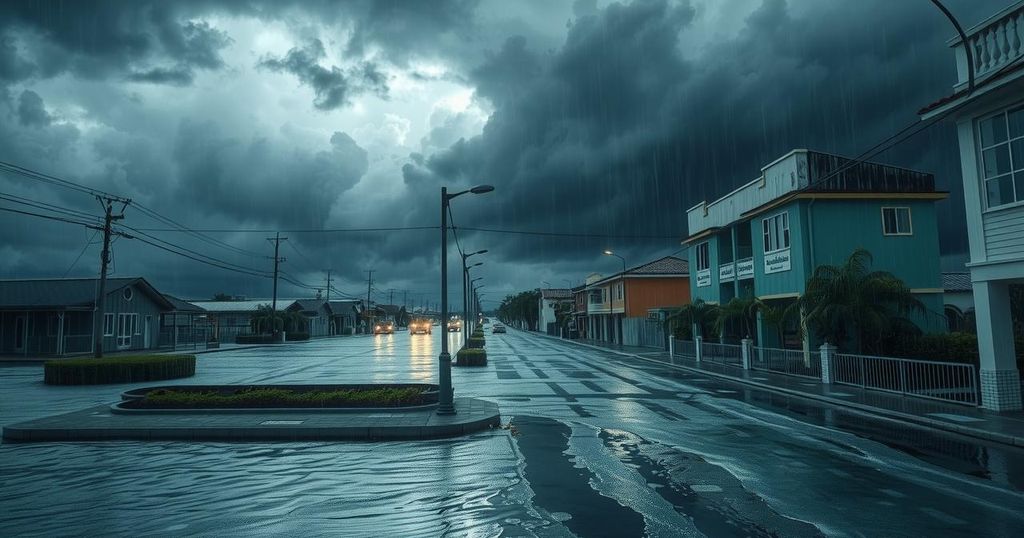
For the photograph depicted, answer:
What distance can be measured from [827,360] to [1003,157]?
8842 millimetres

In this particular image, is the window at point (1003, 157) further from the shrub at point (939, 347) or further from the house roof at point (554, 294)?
the house roof at point (554, 294)

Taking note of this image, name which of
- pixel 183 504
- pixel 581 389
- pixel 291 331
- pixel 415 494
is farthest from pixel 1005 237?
pixel 291 331

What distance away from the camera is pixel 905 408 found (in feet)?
51.3

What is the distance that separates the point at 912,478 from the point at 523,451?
587 centimetres

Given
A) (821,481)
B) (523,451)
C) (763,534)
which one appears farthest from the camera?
(523,451)

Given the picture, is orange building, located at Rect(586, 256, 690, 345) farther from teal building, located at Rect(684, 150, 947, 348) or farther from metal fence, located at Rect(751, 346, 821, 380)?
metal fence, located at Rect(751, 346, 821, 380)

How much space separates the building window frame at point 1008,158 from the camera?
14.7 metres

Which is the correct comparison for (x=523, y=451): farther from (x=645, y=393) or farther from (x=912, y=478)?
(x=645, y=393)

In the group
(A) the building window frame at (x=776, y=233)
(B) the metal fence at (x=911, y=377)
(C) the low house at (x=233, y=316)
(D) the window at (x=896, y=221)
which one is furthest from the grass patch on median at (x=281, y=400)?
(C) the low house at (x=233, y=316)

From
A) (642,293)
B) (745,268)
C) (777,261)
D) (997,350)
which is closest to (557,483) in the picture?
(997,350)

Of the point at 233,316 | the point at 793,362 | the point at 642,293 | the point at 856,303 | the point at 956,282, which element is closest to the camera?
the point at 856,303

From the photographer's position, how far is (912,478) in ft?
29.6

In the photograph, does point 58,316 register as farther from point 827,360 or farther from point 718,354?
point 827,360

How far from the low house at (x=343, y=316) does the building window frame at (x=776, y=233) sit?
7778 centimetres
